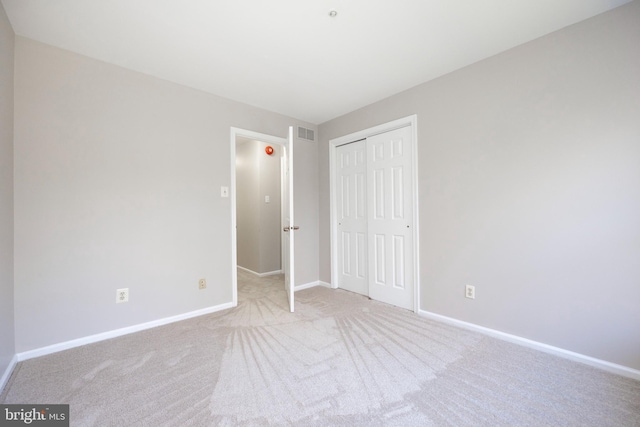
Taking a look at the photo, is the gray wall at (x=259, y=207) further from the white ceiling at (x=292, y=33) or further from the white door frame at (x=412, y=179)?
the white ceiling at (x=292, y=33)

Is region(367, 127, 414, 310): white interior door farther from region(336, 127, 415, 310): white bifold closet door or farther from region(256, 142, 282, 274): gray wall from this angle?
region(256, 142, 282, 274): gray wall

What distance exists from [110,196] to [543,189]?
3.58 m

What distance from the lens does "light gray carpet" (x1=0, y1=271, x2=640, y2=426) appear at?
4.51ft

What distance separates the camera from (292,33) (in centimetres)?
193

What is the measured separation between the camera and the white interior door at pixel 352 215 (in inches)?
133

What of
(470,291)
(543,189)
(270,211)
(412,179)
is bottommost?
(470,291)

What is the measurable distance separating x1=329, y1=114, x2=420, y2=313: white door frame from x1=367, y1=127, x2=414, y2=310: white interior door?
62mm

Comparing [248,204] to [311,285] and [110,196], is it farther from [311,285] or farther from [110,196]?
[110,196]

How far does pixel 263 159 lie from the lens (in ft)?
14.8

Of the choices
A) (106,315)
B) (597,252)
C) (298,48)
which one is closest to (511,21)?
(298,48)

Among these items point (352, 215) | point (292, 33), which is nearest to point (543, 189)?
point (352, 215)

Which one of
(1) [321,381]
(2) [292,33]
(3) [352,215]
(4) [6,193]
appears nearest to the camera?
(1) [321,381]

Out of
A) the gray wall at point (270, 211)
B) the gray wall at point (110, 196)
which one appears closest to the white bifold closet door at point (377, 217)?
the gray wall at point (270, 211)

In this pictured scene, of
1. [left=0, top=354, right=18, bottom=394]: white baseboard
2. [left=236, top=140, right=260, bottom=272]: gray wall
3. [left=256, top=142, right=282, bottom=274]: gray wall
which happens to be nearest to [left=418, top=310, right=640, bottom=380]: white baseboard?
[left=256, top=142, right=282, bottom=274]: gray wall
